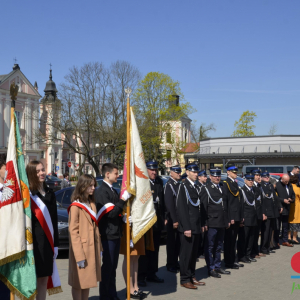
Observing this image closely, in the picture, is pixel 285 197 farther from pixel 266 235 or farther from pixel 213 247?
pixel 213 247

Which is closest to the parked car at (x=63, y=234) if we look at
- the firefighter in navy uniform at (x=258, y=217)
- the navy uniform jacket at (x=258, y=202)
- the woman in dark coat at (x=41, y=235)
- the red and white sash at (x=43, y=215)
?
the firefighter in navy uniform at (x=258, y=217)

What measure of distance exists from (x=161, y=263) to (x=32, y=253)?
5.25 metres

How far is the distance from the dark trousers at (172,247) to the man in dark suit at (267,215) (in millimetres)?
2725

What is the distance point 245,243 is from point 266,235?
1.28 metres

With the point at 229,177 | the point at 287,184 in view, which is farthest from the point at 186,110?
the point at 229,177

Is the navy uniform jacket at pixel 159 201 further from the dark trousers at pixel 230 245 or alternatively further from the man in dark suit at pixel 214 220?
the dark trousers at pixel 230 245

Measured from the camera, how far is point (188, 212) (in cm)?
720

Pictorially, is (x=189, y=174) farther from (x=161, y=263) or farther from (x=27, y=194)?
(x=27, y=194)

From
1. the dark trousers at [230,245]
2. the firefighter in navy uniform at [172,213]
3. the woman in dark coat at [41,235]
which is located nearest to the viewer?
the woman in dark coat at [41,235]

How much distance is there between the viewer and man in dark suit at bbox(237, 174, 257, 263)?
9305mm

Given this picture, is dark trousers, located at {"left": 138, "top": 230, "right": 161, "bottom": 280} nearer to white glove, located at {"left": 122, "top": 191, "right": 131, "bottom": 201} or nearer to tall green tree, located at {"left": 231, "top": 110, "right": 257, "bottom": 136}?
white glove, located at {"left": 122, "top": 191, "right": 131, "bottom": 201}

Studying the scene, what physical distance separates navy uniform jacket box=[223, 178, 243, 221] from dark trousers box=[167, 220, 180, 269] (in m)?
1.18

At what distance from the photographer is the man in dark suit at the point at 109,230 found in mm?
5762

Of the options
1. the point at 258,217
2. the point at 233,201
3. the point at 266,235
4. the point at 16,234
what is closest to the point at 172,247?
the point at 233,201
